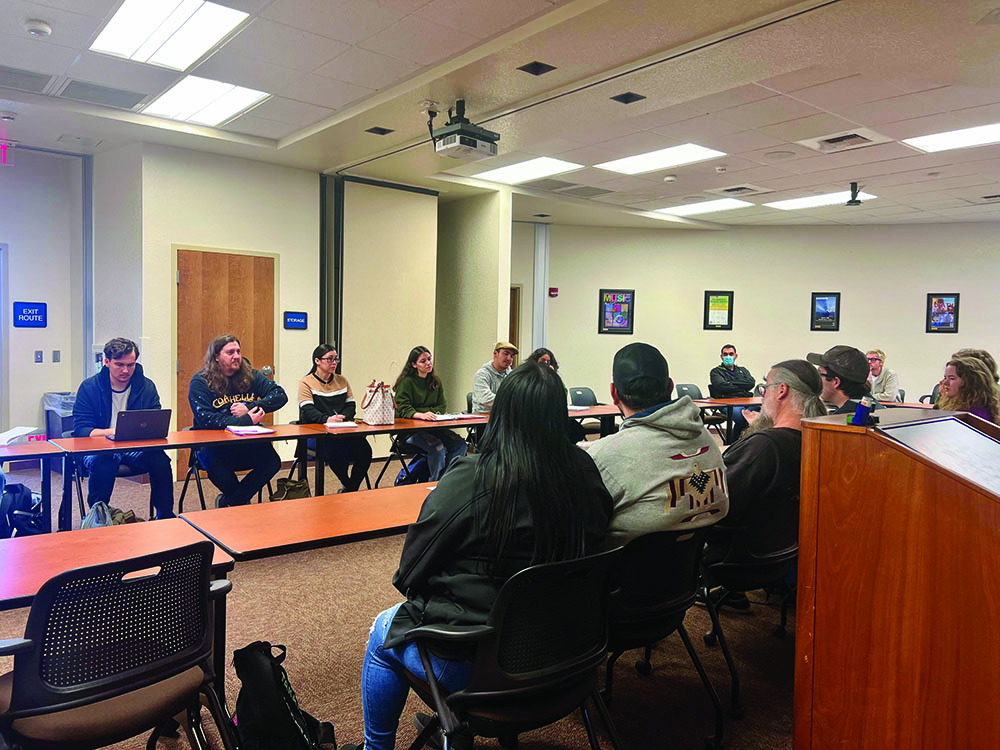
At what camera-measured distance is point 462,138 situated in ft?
16.1

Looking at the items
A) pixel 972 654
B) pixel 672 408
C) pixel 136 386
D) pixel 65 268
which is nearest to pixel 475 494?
pixel 672 408

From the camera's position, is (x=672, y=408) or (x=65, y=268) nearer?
(x=672, y=408)

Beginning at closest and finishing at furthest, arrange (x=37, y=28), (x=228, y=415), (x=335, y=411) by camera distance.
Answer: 1. (x=37, y=28)
2. (x=228, y=415)
3. (x=335, y=411)

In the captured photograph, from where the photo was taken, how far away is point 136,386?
15.1ft

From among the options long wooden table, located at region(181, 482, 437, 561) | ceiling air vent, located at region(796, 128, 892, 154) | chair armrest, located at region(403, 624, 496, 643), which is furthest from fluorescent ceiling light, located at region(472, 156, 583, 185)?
chair armrest, located at region(403, 624, 496, 643)

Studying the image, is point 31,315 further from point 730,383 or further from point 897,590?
point 730,383

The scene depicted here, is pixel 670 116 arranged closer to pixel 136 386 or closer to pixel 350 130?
pixel 350 130

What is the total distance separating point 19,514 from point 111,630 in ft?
9.00

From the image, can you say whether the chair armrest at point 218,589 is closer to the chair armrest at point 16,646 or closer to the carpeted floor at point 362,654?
the chair armrest at point 16,646

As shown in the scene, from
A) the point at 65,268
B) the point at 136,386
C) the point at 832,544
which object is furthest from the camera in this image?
the point at 65,268

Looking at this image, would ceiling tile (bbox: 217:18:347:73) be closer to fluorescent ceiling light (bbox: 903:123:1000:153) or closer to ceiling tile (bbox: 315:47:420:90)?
ceiling tile (bbox: 315:47:420:90)

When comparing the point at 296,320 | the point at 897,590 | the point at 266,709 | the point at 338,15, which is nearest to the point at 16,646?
the point at 266,709

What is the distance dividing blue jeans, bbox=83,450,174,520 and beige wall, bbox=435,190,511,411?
4178mm

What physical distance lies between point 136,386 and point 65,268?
3.38 m
